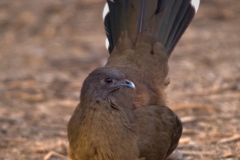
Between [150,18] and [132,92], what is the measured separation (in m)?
1.32

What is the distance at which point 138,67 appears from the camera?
5.56 m

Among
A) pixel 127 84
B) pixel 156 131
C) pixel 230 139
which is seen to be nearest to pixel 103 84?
pixel 127 84

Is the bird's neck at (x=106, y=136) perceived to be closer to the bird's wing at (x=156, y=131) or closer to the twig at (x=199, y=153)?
the bird's wing at (x=156, y=131)

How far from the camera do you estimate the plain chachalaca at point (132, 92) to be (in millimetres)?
4605

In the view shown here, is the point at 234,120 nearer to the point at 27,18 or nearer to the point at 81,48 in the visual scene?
the point at 81,48

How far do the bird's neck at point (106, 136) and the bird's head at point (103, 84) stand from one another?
0.13 m

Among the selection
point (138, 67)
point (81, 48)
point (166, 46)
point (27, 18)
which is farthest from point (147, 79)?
point (27, 18)

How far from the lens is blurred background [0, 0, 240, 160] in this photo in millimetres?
6234

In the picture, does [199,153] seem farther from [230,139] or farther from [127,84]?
[127,84]

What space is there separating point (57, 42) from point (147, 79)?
5414 mm

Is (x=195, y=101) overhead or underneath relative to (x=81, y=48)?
underneath

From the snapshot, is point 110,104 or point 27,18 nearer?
point 110,104

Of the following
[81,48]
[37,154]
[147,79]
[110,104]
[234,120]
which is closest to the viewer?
[110,104]

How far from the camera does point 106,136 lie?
4570mm
